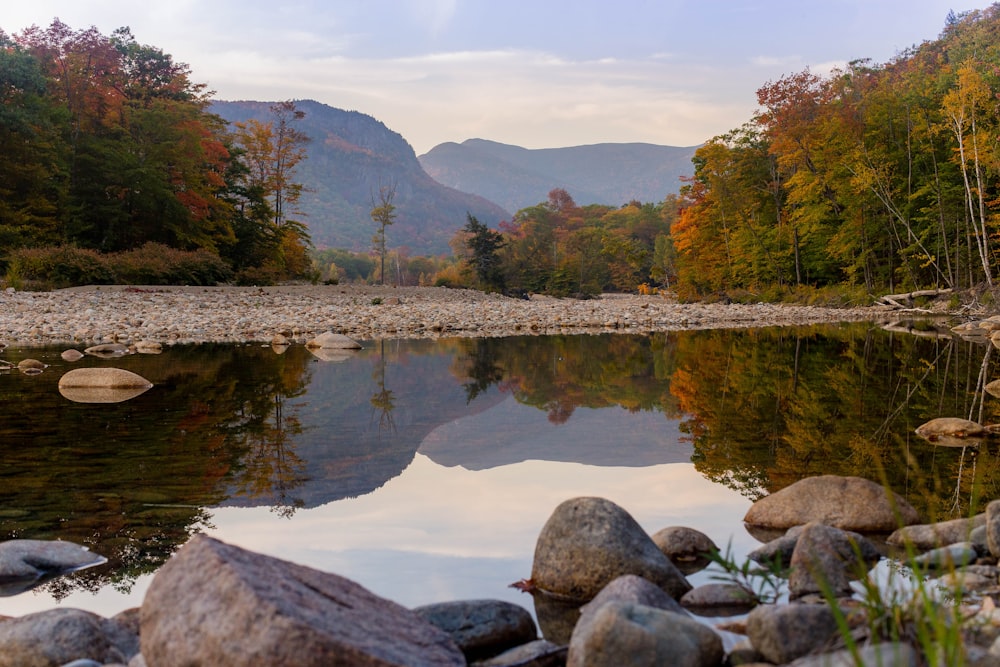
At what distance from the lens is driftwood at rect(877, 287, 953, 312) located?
25.1 meters

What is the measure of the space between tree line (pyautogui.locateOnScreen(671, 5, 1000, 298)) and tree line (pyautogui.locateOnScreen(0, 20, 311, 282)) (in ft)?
63.7

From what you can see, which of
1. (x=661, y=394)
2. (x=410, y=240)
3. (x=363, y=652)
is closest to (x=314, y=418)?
(x=661, y=394)

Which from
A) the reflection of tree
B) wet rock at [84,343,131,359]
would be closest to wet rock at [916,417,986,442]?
the reflection of tree

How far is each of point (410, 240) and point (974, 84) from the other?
11751cm

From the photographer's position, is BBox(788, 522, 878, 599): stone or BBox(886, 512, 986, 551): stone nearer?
BBox(788, 522, 878, 599): stone

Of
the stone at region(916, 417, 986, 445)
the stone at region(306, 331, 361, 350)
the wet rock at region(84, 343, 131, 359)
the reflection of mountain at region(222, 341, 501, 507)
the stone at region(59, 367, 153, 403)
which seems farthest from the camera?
the stone at region(306, 331, 361, 350)

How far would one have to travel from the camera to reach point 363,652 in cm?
218

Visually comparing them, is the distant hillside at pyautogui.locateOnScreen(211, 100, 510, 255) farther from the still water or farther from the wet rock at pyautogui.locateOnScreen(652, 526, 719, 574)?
the wet rock at pyautogui.locateOnScreen(652, 526, 719, 574)

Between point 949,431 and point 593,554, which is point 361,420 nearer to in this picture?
point 593,554

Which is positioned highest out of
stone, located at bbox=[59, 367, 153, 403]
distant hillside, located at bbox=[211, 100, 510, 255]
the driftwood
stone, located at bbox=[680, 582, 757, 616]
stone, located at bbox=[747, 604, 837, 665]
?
distant hillside, located at bbox=[211, 100, 510, 255]

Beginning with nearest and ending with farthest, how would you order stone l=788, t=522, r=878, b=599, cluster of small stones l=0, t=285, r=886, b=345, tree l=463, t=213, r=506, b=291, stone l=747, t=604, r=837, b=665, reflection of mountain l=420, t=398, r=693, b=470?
1. stone l=747, t=604, r=837, b=665
2. stone l=788, t=522, r=878, b=599
3. reflection of mountain l=420, t=398, r=693, b=470
4. cluster of small stones l=0, t=285, r=886, b=345
5. tree l=463, t=213, r=506, b=291

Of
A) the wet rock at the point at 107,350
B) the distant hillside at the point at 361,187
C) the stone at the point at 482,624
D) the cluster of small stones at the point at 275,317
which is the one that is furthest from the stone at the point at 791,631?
the distant hillside at the point at 361,187

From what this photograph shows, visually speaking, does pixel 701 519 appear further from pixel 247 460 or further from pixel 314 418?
pixel 314 418

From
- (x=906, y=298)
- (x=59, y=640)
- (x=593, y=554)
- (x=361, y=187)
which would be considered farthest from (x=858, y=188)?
(x=361, y=187)
